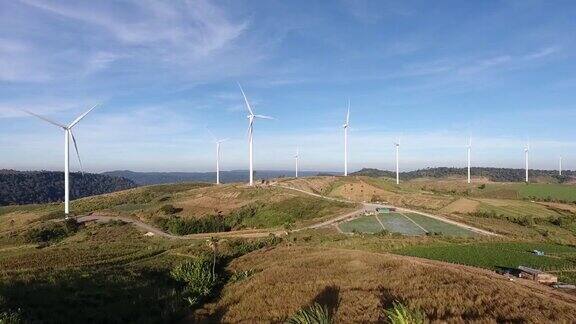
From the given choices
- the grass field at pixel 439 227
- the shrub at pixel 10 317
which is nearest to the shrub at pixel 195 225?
the grass field at pixel 439 227

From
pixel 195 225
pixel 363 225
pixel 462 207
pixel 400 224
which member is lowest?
pixel 195 225

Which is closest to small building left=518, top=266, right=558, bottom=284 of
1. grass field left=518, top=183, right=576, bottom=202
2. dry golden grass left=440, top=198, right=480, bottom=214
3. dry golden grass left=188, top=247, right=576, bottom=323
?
dry golden grass left=188, top=247, right=576, bottom=323

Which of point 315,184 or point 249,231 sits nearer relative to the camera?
point 249,231

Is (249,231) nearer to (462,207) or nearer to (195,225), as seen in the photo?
(195,225)

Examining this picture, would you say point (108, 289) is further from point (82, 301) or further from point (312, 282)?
point (312, 282)

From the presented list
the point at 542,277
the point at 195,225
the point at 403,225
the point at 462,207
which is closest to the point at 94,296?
the point at 542,277

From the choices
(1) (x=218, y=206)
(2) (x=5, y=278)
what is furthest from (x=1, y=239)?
(2) (x=5, y=278)

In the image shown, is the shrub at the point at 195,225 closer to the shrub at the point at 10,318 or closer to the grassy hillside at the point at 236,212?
the grassy hillside at the point at 236,212

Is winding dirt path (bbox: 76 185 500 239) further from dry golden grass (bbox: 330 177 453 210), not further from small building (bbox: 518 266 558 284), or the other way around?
small building (bbox: 518 266 558 284)
